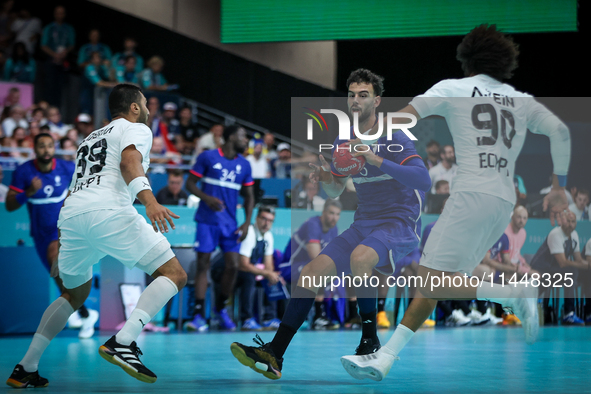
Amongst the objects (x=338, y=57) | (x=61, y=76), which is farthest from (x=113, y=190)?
(x=338, y=57)

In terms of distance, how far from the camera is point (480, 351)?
6.28 meters

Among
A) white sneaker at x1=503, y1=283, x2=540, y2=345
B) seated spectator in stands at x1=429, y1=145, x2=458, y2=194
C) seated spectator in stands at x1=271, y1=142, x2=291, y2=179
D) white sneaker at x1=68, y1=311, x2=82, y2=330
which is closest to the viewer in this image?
white sneaker at x1=503, y1=283, x2=540, y2=345

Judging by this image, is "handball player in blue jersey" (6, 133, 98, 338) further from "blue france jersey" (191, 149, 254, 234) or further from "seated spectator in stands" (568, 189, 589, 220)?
"seated spectator in stands" (568, 189, 589, 220)

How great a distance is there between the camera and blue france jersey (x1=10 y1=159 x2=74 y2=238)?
7.75m

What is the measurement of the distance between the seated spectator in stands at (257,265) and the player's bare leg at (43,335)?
162 inches

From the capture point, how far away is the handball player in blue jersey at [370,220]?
4.68 meters

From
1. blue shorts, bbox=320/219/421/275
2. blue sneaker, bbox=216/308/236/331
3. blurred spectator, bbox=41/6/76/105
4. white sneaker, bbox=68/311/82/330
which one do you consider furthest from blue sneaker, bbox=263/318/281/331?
blurred spectator, bbox=41/6/76/105

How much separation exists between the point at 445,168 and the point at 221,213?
119 inches

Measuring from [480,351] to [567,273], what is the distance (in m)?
3.34

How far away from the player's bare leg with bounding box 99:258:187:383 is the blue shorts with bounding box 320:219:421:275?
1168mm

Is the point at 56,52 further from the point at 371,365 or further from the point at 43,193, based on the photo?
the point at 371,365

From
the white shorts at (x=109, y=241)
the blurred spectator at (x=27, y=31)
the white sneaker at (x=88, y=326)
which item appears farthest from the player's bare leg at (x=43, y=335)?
the blurred spectator at (x=27, y=31)

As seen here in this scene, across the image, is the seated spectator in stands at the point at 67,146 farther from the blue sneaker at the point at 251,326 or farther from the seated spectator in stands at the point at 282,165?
the blue sneaker at the point at 251,326

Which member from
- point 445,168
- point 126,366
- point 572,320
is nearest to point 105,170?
point 126,366
